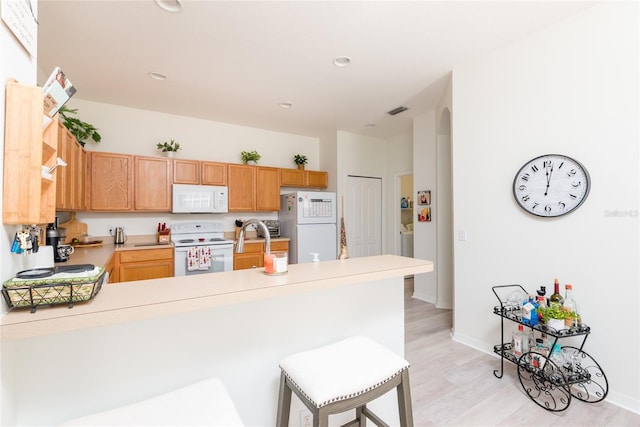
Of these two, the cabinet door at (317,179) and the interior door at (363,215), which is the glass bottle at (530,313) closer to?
the interior door at (363,215)

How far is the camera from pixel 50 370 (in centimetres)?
93

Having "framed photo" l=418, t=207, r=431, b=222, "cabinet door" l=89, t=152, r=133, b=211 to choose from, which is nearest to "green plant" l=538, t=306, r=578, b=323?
"framed photo" l=418, t=207, r=431, b=222

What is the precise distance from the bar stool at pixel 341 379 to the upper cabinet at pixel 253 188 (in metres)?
3.47

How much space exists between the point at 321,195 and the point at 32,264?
390 cm

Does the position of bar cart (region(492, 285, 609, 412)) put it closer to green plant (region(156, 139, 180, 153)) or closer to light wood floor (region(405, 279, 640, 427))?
light wood floor (region(405, 279, 640, 427))

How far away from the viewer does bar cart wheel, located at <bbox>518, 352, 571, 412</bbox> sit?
193cm

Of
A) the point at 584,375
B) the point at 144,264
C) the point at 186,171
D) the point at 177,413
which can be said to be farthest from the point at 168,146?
the point at 584,375

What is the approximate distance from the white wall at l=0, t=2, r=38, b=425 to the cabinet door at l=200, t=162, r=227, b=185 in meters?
3.30

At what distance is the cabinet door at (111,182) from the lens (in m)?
3.50

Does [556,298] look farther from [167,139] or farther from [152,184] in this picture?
[167,139]

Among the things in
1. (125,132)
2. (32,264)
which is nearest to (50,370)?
(32,264)

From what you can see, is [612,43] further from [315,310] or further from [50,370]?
[50,370]

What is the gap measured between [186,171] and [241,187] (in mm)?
788

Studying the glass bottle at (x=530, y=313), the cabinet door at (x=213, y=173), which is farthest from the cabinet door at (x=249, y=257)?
the glass bottle at (x=530, y=313)
